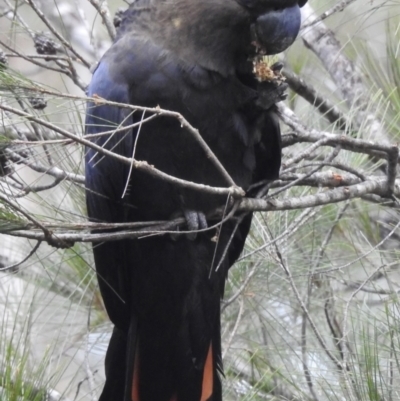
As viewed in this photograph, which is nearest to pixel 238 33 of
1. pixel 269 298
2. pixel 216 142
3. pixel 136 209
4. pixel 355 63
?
pixel 216 142

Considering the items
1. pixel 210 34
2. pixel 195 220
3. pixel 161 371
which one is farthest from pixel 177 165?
pixel 161 371

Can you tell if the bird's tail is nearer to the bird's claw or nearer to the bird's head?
the bird's claw

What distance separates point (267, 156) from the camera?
5.51 feet

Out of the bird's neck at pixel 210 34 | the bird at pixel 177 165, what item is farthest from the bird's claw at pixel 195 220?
the bird's neck at pixel 210 34

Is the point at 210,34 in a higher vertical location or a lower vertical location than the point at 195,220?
higher

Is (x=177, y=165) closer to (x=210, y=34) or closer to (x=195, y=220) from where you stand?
(x=195, y=220)

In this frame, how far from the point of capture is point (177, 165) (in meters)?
1.55

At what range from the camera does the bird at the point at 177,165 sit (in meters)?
1.52

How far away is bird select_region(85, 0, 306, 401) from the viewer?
60.0 inches

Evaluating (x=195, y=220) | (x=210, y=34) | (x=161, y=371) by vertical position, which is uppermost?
(x=210, y=34)

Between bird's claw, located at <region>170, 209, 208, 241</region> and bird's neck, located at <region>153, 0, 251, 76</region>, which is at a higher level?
bird's neck, located at <region>153, 0, 251, 76</region>

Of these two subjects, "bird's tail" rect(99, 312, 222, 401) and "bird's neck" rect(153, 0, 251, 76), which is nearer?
"bird's neck" rect(153, 0, 251, 76)

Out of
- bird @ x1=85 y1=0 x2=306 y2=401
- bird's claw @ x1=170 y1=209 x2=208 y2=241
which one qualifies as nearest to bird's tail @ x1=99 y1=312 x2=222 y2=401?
bird @ x1=85 y1=0 x2=306 y2=401

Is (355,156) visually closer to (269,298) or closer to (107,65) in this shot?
(269,298)
